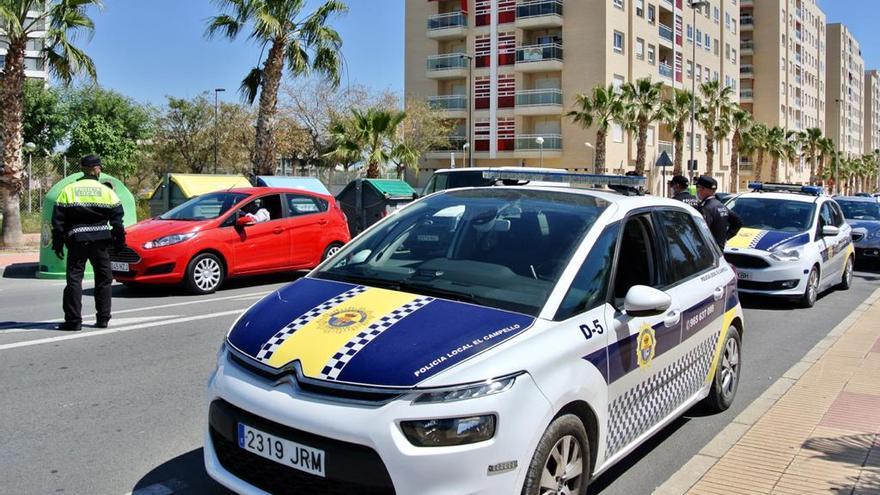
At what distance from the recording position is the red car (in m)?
10.7

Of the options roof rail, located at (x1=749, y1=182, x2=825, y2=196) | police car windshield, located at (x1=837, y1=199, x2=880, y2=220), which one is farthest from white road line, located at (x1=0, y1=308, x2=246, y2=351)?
police car windshield, located at (x1=837, y1=199, x2=880, y2=220)

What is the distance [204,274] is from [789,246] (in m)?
8.36

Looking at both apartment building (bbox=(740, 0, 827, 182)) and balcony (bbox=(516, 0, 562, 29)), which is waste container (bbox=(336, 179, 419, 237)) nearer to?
balcony (bbox=(516, 0, 562, 29))

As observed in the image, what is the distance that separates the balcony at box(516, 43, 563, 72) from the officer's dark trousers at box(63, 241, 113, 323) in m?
42.5

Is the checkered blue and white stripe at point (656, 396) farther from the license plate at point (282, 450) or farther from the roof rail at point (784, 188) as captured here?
the roof rail at point (784, 188)

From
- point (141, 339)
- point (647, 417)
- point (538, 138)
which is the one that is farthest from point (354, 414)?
point (538, 138)

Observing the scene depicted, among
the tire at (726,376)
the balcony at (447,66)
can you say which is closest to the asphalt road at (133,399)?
the tire at (726,376)

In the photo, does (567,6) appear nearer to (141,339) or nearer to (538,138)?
(538,138)

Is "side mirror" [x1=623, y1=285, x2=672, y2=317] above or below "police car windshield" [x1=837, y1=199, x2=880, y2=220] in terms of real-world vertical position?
below

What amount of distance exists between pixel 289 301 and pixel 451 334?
38.1 inches

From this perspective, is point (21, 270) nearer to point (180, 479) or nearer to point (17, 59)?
point (17, 59)

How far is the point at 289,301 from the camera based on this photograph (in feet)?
12.8

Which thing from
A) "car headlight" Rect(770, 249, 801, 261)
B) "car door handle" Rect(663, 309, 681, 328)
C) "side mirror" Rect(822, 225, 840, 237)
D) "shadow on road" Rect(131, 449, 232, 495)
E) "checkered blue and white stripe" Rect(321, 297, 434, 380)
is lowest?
"shadow on road" Rect(131, 449, 232, 495)

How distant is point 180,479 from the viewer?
4.27 meters
